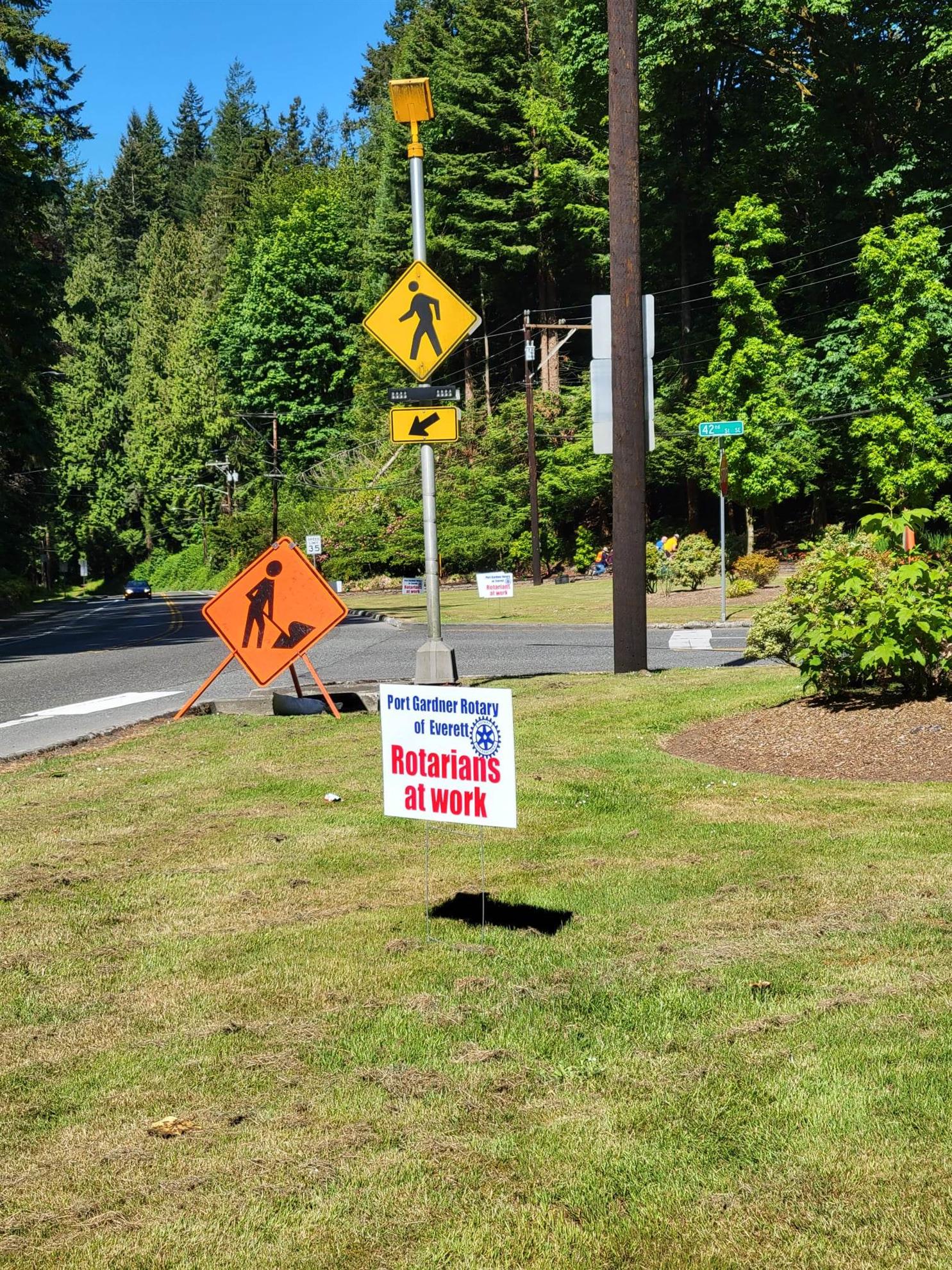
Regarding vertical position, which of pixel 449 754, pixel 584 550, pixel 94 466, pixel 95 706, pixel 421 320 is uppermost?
pixel 94 466

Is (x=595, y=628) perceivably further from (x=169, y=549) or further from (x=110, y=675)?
(x=169, y=549)

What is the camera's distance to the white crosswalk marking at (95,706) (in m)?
15.1

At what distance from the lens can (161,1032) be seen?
4.45 m

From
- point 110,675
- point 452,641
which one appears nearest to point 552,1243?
point 110,675

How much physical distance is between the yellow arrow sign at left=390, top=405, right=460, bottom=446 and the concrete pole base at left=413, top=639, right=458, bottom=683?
1888 mm

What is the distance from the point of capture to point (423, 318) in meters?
11.8

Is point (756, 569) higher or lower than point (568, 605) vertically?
higher

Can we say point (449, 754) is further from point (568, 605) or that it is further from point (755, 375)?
point (755, 375)

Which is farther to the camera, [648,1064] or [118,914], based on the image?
[118,914]

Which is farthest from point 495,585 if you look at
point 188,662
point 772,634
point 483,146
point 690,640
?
point 483,146

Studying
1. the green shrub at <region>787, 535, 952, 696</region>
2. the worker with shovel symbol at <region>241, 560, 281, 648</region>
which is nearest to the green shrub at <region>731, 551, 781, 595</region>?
the worker with shovel symbol at <region>241, 560, 281, 648</region>

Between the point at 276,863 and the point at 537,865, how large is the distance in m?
1.35

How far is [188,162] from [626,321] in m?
A: 157

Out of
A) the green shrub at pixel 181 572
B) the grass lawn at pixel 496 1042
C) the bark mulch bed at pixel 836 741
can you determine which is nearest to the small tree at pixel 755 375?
the bark mulch bed at pixel 836 741
